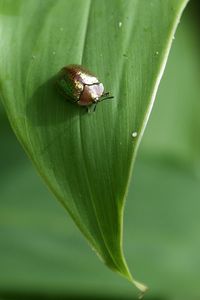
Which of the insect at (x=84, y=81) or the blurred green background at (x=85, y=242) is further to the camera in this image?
the blurred green background at (x=85, y=242)

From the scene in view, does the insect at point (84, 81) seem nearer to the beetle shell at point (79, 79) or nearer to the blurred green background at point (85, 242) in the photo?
the beetle shell at point (79, 79)

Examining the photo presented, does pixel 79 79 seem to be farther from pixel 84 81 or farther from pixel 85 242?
pixel 85 242

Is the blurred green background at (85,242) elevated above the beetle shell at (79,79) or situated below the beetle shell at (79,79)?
below

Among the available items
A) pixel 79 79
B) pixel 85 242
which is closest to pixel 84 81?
pixel 79 79

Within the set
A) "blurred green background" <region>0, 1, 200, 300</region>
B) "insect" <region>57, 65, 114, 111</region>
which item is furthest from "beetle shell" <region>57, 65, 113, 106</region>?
"blurred green background" <region>0, 1, 200, 300</region>

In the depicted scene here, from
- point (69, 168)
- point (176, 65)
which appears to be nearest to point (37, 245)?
point (69, 168)

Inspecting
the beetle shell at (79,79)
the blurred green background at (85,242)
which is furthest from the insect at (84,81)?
the blurred green background at (85,242)
